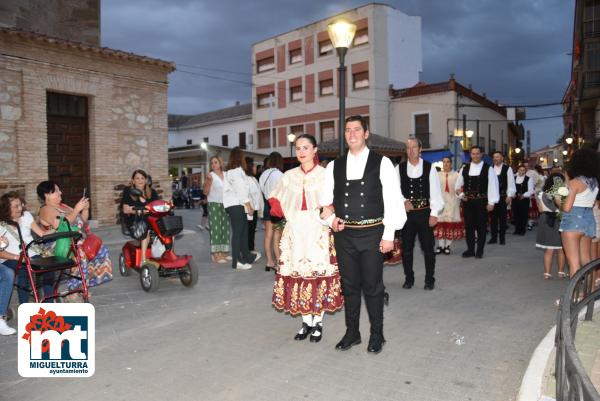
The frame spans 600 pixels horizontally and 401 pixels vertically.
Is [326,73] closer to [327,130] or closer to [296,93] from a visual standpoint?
[296,93]

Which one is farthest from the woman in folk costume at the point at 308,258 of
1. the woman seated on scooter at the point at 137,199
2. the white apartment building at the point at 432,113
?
the white apartment building at the point at 432,113

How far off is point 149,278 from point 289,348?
9.91ft

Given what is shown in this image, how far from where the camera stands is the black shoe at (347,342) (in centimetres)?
443

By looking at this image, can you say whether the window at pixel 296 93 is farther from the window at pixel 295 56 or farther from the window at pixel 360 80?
the window at pixel 360 80

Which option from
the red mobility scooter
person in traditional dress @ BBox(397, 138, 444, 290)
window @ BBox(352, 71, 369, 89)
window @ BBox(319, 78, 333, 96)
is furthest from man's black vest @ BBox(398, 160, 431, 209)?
window @ BBox(319, 78, 333, 96)

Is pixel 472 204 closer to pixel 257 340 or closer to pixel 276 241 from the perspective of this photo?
pixel 276 241

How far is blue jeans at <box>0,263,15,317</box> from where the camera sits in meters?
5.09

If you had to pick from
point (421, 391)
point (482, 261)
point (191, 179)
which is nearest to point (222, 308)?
point (421, 391)

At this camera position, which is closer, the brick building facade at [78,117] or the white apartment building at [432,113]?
the brick building facade at [78,117]

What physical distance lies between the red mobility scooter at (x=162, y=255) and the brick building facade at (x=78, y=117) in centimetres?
589

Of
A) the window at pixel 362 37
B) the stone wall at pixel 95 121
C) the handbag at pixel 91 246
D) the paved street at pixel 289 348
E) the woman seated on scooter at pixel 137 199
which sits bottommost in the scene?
the paved street at pixel 289 348

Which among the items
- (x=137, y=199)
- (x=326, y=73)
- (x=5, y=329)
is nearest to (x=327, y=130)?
(x=326, y=73)

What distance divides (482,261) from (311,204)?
5.23m

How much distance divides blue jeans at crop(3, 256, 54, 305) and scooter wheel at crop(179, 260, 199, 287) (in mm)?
1791
